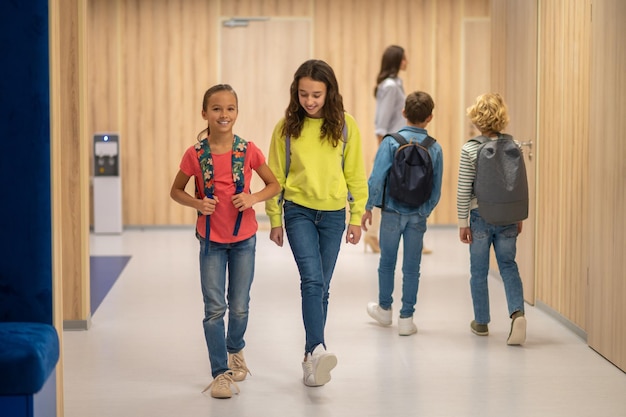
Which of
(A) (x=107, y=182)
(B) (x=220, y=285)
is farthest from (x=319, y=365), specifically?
(A) (x=107, y=182)

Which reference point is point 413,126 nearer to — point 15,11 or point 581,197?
point 581,197

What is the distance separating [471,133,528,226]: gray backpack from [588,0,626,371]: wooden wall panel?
1.22 feet

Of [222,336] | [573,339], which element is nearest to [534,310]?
[573,339]

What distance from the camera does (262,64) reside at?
1127 cm

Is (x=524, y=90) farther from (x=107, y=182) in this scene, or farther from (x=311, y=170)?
(x=107, y=182)

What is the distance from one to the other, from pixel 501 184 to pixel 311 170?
1358mm

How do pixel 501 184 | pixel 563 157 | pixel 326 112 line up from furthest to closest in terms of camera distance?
pixel 563 157, pixel 501 184, pixel 326 112

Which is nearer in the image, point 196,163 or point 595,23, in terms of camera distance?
point 196,163

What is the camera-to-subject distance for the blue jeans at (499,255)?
17.4 feet

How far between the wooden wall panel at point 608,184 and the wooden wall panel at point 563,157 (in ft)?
1.02

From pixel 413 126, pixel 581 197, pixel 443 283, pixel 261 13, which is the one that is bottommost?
pixel 443 283

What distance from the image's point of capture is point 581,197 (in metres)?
5.50

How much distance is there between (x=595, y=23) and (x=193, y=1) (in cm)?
688

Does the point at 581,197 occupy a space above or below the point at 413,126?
below
